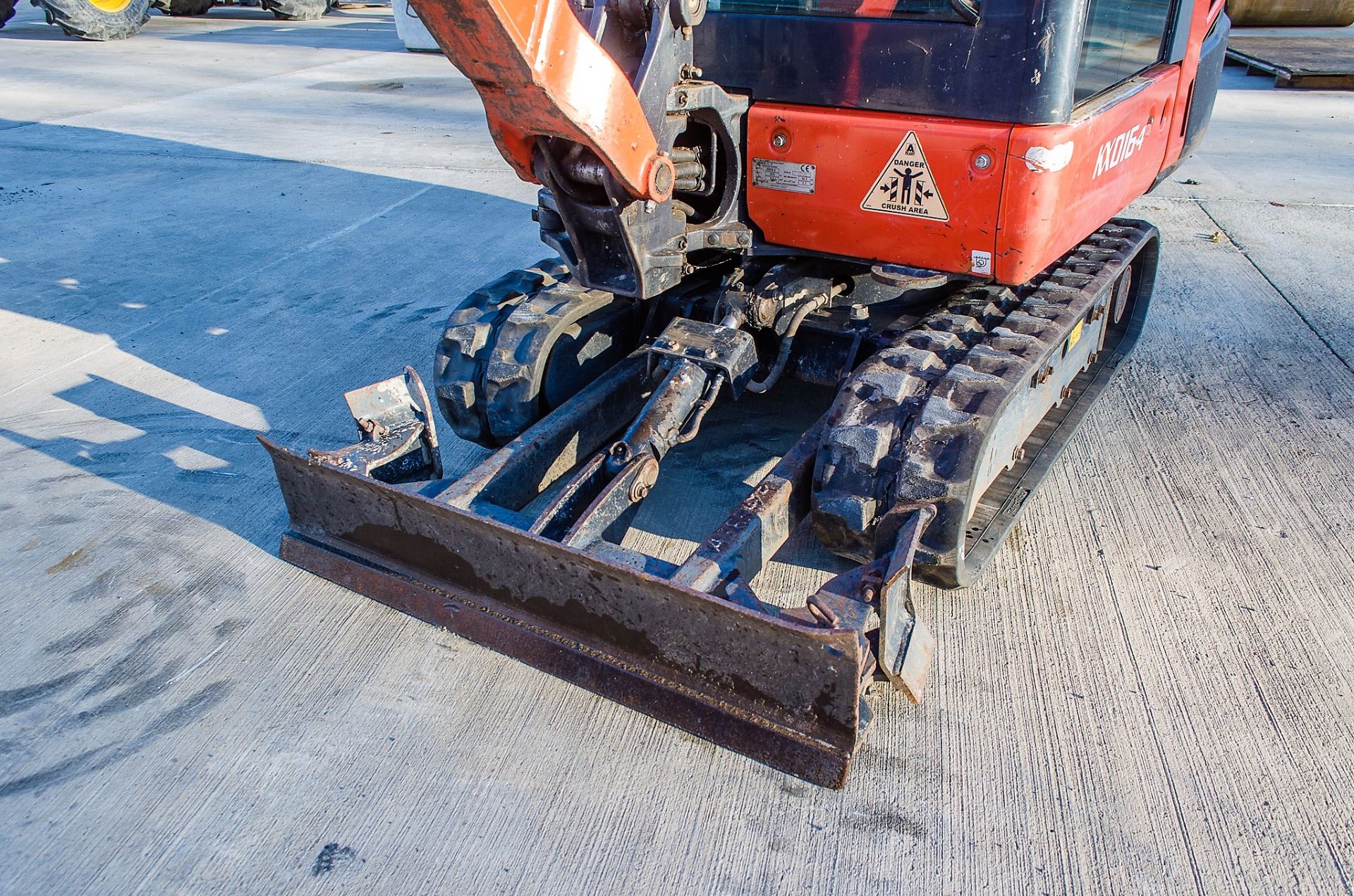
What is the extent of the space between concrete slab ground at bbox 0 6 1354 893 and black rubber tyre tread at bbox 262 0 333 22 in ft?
47.4

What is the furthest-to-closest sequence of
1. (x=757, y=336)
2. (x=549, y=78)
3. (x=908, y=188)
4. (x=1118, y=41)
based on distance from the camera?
1. (x=757, y=336)
2. (x=1118, y=41)
3. (x=908, y=188)
4. (x=549, y=78)

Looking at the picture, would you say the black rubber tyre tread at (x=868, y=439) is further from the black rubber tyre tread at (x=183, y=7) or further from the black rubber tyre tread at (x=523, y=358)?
the black rubber tyre tread at (x=183, y=7)

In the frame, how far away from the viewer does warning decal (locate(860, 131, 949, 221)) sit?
3.04m

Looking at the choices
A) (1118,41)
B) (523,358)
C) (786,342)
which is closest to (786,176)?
(786,342)

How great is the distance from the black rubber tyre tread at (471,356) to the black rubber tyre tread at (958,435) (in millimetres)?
1641

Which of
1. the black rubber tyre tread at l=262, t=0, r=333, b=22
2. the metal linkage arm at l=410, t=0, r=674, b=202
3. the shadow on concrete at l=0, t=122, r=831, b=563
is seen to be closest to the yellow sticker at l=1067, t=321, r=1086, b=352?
the shadow on concrete at l=0, t=122, r=831, b=563

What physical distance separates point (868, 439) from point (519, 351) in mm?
1341

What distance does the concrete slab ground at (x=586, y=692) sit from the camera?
241cm

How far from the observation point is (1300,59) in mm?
12250

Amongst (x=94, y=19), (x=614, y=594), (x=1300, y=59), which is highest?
(x=94, y=19)

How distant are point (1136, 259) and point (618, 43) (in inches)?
128

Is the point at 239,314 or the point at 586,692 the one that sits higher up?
the point at 239,314

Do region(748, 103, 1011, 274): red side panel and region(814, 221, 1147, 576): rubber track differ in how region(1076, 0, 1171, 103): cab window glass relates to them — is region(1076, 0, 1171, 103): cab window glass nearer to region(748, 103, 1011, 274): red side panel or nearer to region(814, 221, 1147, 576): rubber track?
region(748, 103, 1011, 274): red side panel

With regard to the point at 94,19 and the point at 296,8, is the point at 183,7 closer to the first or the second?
the point at 296,8
